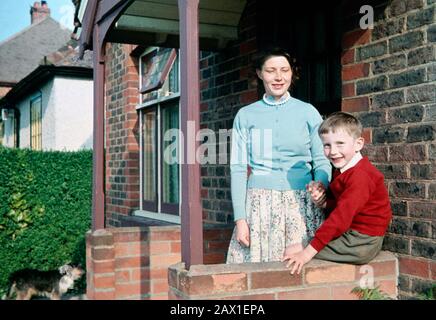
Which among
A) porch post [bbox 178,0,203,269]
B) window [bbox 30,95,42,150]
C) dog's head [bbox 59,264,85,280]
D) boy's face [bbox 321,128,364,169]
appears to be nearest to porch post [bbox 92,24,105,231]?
porch post [bbox 178,0,203,269]

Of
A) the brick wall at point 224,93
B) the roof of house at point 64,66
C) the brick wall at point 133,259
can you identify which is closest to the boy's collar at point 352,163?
the brick wall at point 224,93

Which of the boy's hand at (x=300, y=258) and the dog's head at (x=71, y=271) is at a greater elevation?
the boy's hand at (x=300, y=258)

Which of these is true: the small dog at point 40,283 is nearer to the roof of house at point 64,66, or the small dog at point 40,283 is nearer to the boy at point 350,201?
the roof of house at point 64,66

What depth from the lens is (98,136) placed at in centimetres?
500

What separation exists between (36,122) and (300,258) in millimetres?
13089

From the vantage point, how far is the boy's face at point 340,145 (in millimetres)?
2736

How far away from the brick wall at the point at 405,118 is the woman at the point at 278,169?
479 mm

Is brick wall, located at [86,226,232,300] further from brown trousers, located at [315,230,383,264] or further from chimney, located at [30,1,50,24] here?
chimney, located at [30,1,50,24]

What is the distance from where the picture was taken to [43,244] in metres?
8.09

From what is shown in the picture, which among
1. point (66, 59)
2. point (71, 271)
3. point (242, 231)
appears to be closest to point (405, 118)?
point (242, 231)

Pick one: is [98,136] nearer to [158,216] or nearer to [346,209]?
[158,216]

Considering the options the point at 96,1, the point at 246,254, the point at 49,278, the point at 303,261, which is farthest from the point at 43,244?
the point at 303,261
